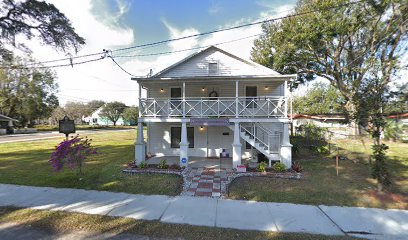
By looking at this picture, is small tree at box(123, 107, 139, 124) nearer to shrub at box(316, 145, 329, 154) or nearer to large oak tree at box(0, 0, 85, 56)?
large oak tree at box(0, 0, 85, 56)

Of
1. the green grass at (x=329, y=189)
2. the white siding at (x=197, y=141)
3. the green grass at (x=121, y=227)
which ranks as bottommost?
the green grass at (x=329, y=189)

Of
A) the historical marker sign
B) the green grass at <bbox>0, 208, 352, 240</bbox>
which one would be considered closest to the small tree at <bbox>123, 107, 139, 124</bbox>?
the historical marker sign

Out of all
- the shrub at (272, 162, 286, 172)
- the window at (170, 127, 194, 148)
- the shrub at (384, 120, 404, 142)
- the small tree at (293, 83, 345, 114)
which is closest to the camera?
the shrub at (384, 120, 404, 142)

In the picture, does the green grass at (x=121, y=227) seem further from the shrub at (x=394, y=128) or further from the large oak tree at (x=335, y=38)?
the large oak tree at (x=335, y=38)

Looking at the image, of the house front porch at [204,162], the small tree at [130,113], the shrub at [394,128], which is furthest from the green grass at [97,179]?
the small tree at [130,113]

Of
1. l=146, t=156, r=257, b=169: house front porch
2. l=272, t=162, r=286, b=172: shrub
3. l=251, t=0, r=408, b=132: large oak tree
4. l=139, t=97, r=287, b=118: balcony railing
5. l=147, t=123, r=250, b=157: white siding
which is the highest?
l=251, t=0, r=408, b=132: large oak tree

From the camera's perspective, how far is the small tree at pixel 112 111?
66.1m

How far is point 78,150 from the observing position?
735cm

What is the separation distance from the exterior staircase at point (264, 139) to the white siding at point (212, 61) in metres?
3.51

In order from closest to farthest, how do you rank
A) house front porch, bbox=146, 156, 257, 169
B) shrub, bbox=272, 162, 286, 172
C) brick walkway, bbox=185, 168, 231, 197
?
brick walkway, bbox=185, 168, 231, 197 → shrub, bbox=272, 162, 286, 172 → house front porch, bbox=146, 156, 257, 169

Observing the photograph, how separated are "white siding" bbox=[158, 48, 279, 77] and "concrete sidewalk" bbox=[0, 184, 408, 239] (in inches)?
312

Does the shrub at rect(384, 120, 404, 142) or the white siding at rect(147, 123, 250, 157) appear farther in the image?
the white siding at rect(147, 123, 250, 157)

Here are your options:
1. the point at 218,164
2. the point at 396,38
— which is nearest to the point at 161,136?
the point at 218,164

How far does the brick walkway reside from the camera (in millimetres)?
6316
